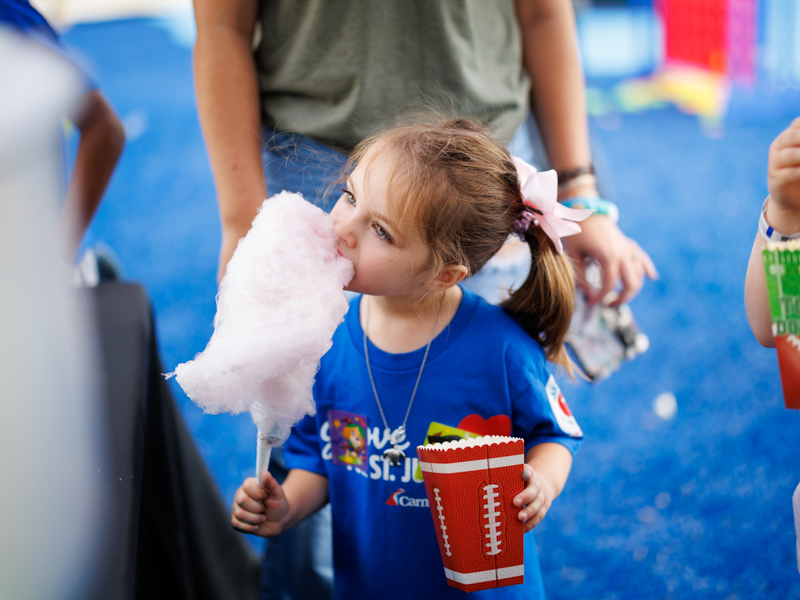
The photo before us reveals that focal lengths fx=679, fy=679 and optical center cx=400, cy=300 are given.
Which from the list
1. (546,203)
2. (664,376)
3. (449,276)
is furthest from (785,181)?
(664,376)

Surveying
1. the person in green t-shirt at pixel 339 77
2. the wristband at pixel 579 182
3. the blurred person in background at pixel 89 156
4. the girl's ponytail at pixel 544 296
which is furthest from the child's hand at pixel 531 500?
the blurred person in background at pixel 89 156

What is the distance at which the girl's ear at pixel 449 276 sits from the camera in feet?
3.05

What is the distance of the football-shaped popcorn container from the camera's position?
2.54 ft

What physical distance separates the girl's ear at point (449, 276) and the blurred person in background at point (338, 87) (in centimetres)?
23

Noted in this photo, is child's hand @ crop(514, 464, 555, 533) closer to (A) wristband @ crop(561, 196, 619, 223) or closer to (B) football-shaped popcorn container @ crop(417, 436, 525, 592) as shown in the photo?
(B) football-shaped popcorn container @ crop(417, 436, 525, 592)

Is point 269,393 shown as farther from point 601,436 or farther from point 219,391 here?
point 601,436

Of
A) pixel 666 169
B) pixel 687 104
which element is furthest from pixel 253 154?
pixel 687 104

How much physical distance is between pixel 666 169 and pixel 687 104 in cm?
121

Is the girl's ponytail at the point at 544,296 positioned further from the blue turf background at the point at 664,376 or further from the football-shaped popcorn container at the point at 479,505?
the blue turf background at the point at 664,376

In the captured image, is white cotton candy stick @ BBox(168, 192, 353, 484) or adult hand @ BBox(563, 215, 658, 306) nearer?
white cotton candy stick @ BBox(168, 192, 353, 484)

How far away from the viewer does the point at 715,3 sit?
15.4ft

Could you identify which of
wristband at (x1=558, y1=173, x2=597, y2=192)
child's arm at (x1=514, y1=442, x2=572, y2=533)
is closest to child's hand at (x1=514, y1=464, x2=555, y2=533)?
child's arm at (x1=514, y1=442, x2=572, y2=533)

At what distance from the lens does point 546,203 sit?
36.7 inches

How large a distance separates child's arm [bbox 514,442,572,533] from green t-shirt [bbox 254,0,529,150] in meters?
0.50
